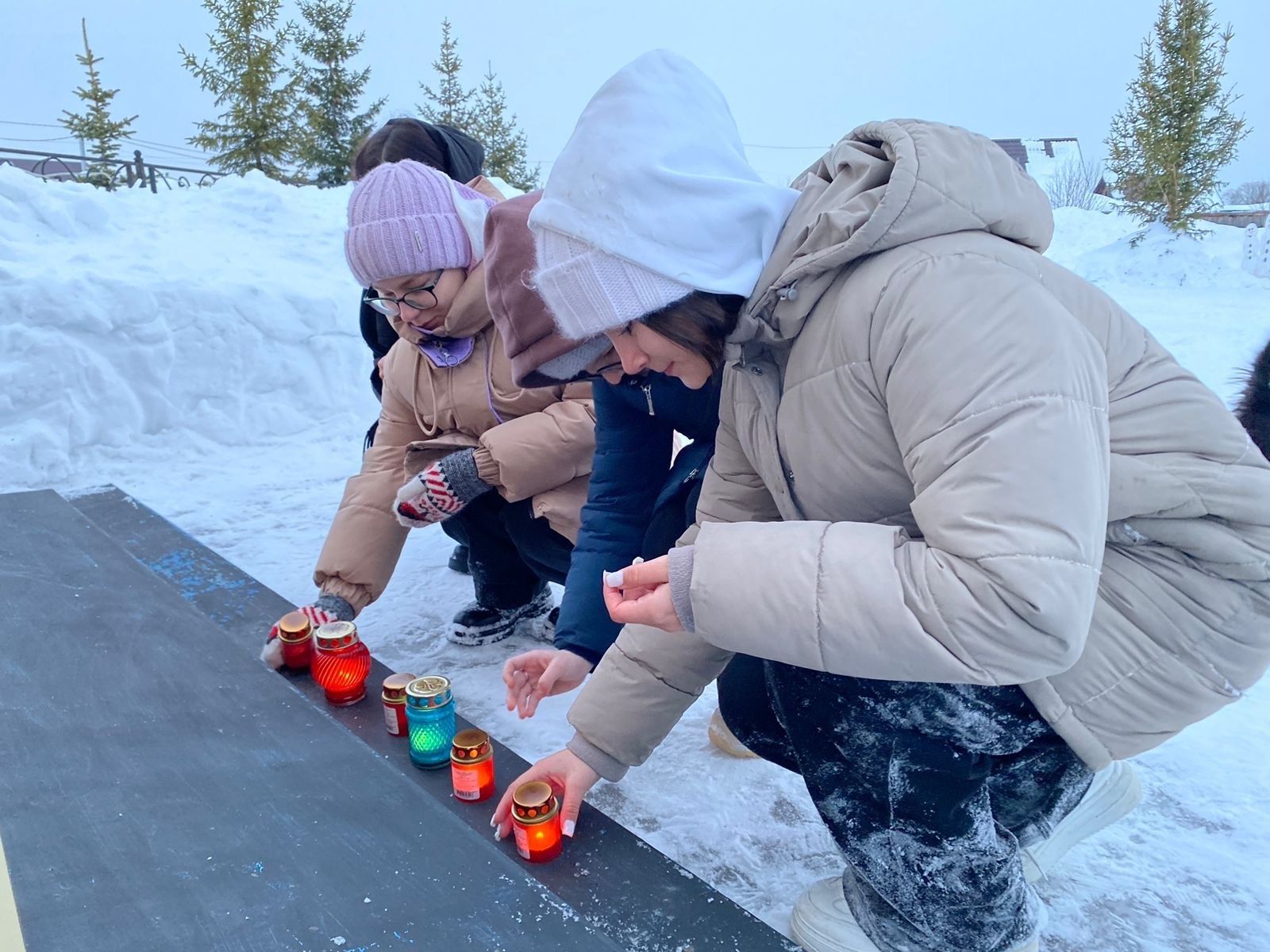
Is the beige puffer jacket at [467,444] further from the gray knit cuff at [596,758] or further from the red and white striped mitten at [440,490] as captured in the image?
the gray knit cuff at [596,758]

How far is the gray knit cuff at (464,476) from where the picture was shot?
196cm

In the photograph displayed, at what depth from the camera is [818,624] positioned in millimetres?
887

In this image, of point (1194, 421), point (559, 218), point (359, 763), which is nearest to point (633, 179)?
point (559, 218)

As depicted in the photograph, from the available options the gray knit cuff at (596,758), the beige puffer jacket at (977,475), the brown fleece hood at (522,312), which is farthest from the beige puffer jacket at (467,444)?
the beige puffer jacket at (977,475)

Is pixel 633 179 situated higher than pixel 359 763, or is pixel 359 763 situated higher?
pixel 633 179

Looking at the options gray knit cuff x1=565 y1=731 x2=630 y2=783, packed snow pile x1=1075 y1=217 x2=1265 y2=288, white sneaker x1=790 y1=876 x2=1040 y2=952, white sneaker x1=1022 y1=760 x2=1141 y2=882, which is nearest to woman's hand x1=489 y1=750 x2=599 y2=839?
gray knit cuff x1=565 y1=731 x2=630 y2=783

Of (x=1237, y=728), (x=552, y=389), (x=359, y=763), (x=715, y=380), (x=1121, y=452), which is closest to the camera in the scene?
(x=1121, y=452)

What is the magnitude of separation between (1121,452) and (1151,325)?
6866 millimetres

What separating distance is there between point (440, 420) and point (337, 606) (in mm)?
487

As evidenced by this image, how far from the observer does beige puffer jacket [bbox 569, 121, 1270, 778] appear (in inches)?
32.9

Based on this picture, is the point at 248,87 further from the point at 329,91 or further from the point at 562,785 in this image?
the point at 562,785

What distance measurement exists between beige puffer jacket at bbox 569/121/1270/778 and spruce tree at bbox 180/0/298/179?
52.4ft

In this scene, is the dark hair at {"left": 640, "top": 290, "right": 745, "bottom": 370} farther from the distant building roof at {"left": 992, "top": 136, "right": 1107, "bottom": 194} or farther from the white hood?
the distant building roof at {"left": 992, "top": 136, "right": 1107, "bottom": 194}

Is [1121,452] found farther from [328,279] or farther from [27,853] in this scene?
[328,279]
